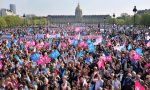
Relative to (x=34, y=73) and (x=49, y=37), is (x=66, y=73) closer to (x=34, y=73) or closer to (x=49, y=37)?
(x=34, y=73)

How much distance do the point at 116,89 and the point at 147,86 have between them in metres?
1.24

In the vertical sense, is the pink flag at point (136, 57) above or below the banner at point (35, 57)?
above

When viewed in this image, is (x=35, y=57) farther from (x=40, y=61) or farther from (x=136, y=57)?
(x=136, y=57)

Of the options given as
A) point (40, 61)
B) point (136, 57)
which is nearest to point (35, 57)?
point (40, 61)

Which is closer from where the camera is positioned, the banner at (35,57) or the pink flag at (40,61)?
the pink flag at (40,61)

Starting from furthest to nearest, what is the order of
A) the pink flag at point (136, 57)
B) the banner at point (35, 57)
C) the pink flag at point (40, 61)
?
the banner at point (35, 57), the pink flag at point (40, 61), the pink flag at point (136, 57)

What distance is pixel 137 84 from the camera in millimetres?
15102

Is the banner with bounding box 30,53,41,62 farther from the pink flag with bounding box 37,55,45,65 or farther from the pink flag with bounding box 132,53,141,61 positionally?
the pink flag with bounding box 132,53,141,61

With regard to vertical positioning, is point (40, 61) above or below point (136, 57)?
below

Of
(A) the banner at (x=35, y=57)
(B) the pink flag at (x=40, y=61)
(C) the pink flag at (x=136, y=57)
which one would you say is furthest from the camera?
(A) the banner at (x=35, y=57)

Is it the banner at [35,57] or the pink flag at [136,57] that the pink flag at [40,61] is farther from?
the pink flag at [136,57]

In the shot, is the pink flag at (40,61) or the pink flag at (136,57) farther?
the pink flag at (40,61)

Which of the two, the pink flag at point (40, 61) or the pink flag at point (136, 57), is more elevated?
the pink flag at point (136, 57)

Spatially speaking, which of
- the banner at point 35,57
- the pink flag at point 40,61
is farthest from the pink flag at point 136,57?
the banner at point 35,57
